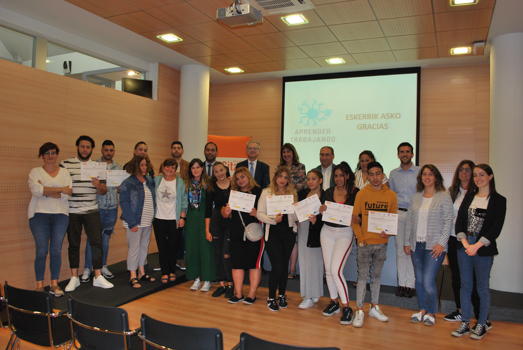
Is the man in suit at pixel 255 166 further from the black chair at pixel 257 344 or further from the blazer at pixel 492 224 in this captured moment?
the black chair at pixel 257 344

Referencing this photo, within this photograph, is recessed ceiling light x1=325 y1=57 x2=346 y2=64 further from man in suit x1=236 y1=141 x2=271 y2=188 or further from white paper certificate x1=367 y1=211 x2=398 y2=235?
white paper certificate x1=367 y1=211 x2=398 y2=235

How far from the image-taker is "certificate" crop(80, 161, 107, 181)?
4648 millimetres

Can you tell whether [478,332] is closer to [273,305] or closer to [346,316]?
[346,316]

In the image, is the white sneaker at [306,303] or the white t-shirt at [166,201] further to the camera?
the white t-shirt at [166,201]

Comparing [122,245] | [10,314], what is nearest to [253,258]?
[10,314]

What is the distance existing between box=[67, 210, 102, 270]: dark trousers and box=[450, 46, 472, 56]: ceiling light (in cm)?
546

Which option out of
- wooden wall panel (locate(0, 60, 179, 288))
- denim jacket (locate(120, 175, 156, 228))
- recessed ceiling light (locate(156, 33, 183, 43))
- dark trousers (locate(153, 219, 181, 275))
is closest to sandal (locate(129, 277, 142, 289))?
dark trousers (locate(153, 219, 181, 275))

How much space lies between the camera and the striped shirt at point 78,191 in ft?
15.4

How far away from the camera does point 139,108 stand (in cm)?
680

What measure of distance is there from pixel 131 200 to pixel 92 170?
57 cm

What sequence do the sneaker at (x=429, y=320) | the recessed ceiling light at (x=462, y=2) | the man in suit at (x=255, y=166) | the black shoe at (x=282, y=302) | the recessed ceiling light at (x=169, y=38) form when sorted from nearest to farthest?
the sneaker at (x=429, y=320) < the recessed ceiling light at (x=462, y=2) < the black shoe at (x=282, y=302) < the man in suit at (x=255, y=166) < the recessed ceiling light at (x=169, y=38)

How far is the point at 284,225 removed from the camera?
14.4 feet

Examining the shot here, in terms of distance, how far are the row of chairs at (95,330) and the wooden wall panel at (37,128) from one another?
2.23m

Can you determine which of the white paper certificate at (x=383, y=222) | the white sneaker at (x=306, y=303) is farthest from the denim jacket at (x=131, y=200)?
the white paper certificate at (x=383, y=222)
